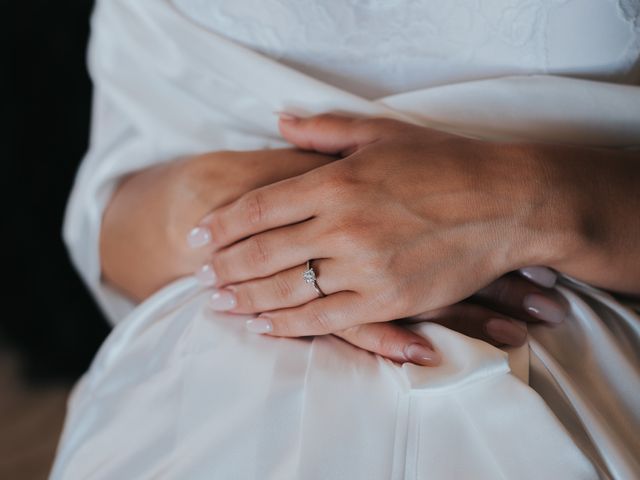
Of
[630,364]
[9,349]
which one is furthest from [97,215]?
[630,364]

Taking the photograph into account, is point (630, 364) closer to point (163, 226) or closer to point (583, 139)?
point (583, 139)

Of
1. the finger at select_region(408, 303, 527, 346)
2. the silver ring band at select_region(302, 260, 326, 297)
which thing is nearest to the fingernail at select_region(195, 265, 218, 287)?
the silver ring band at select_region(302, 260, 326, 297)

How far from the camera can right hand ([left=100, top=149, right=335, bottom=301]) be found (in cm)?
74

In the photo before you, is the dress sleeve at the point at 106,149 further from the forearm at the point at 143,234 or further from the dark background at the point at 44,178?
the dark background at the point at 44,178

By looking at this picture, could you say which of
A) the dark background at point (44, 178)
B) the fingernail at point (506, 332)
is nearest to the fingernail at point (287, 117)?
the fingernail at point (506, 332)

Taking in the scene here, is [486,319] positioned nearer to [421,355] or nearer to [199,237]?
[421,355]

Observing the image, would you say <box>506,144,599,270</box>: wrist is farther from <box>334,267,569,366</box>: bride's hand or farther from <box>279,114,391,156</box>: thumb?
<box>279,114,391,156</box>: thumb

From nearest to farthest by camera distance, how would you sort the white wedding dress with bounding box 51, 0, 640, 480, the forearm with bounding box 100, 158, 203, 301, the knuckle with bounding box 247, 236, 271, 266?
the white wedding dress with bounding box 51, 0, 640, 480 < the knuckle with bounding box 247, 236, 271, 266 < the forearm with bounding box 100, 158, 203, 301

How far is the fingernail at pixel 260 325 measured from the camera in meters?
0.68

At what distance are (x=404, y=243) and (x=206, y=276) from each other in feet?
0.81

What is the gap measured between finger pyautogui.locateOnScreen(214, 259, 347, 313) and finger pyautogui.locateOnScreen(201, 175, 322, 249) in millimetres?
54

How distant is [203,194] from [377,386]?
319 millimetres

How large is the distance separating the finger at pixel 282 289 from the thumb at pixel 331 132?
0.15 meters

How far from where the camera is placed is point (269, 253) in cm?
66
